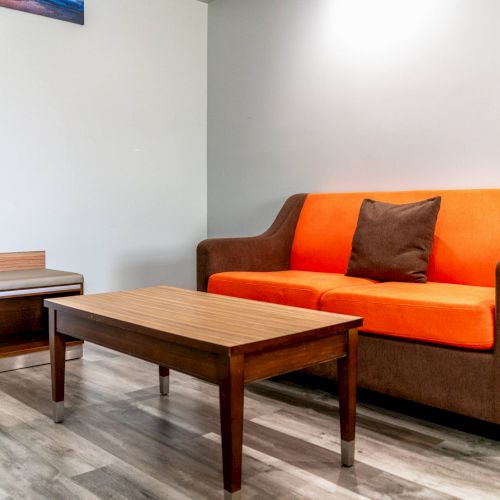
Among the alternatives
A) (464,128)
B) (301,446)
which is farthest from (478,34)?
(301,446)

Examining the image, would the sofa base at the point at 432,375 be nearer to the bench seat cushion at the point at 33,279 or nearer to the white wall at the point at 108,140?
the bench seat cushion at the point at 33,279

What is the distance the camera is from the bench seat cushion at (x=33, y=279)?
270 centimetres

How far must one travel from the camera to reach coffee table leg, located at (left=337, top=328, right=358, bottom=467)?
1678 mm

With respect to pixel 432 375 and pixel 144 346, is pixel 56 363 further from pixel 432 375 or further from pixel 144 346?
pixel 432 375

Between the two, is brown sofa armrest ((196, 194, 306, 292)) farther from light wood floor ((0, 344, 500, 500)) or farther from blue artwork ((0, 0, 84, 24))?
blue artwork ((0, 0, 84, 24))

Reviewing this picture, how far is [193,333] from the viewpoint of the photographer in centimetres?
150

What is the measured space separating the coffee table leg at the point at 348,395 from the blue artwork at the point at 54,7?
2769 millimetres

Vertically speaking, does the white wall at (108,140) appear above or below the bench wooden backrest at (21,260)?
above

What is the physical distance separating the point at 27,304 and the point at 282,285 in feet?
5.06


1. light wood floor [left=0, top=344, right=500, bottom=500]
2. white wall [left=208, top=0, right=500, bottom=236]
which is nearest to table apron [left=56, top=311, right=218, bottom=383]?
light wood floor [left=0, top=344, right=500, bottom=500]

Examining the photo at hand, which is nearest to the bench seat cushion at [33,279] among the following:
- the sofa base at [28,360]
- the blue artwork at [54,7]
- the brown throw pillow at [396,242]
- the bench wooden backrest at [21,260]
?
the bench wooden backrest at [21,260]

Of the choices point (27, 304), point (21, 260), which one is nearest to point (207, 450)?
point (27, 304)

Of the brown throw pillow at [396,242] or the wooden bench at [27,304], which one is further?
the wooden bench at [27,304]

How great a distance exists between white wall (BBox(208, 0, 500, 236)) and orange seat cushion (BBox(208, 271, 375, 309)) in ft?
2.55
